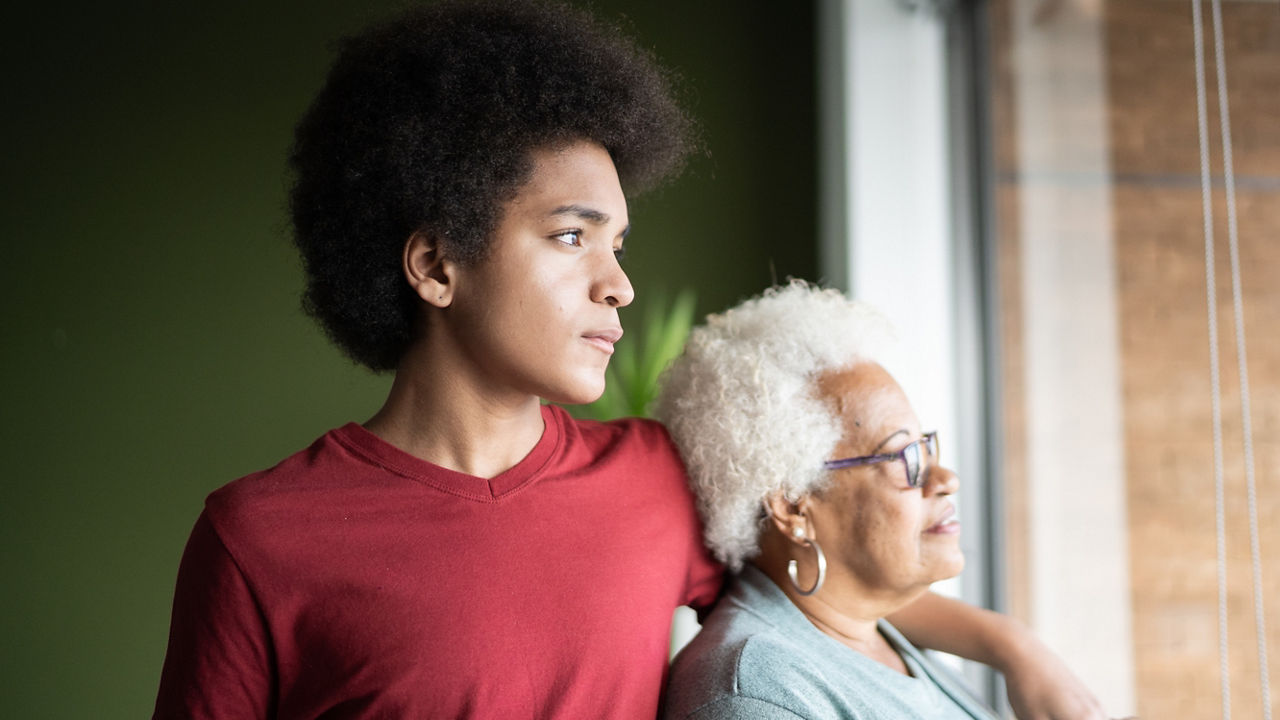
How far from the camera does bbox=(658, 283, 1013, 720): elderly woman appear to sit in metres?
1.54

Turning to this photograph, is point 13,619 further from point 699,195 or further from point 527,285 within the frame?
point 527,285

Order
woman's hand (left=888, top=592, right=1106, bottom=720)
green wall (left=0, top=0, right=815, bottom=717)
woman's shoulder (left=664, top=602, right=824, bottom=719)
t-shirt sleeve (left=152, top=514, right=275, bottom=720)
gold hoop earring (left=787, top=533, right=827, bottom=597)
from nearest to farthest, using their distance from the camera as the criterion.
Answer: t-shirt sleeve (left=152, top=514, right=275, bottom=720) → woman's shoulder (left=664, top=602, right=824, bottom=719) → gold hoop earring (left=787, top=533, right=827, bottom=597) → woman's hand (left=888, top=592, right=1106, bottom=720) → green wall (left=0, top=0, right=815, bottom=717)

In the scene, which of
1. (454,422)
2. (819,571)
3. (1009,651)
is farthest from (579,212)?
(1009,651)

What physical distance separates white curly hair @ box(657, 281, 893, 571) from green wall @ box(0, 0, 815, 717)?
7.31ft

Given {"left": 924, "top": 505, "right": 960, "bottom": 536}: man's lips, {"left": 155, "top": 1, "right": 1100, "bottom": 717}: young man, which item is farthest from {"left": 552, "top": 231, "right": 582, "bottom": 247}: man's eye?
{"left": 924, "top": 505, "right": 960, "bottom": 536}: man's lips

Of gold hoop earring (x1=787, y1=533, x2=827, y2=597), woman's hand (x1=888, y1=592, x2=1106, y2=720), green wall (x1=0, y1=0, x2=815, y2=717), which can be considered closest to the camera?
gold hoop earring (x1=787, y1=533, x2=827, y2=597)

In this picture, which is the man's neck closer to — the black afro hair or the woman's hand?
the black afro hair

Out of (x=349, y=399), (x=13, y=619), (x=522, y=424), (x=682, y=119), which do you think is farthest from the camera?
(x=349, y=399)

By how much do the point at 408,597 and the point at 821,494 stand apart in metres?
0.67

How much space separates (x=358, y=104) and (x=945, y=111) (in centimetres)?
252

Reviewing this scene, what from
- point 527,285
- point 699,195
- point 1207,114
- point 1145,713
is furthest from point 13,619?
point 1207,114

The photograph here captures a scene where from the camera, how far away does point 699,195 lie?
166 inches

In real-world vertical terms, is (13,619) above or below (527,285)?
below

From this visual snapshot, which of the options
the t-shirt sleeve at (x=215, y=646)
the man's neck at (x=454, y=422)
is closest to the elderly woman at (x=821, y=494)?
the man's neck at (x=454, y=422)
